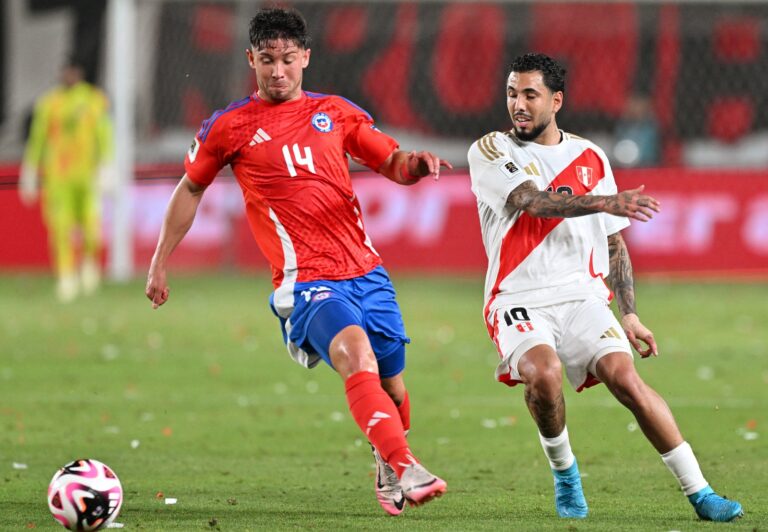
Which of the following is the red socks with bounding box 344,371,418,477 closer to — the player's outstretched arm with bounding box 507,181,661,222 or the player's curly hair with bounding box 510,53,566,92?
the player's outstretched arm with bounding box 507,181,661,222

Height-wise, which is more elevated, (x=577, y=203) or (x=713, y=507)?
Result: (x=577, y=203)

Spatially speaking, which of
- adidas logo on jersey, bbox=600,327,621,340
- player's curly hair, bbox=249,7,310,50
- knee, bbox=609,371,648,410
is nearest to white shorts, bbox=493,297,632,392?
adidas logo on jersey, bbox=600,327,621,340

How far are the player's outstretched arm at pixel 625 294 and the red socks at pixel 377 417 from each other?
1.05 meters

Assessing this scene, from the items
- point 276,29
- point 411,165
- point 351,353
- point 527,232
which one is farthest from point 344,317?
point 276,29

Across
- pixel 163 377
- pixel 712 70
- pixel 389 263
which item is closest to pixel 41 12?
pixel 389 263

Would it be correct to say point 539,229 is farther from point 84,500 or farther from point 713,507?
point 84,500

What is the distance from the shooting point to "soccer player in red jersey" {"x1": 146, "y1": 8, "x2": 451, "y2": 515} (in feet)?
20.5

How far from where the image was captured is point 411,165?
632 cm

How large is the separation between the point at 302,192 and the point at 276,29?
0.68 m

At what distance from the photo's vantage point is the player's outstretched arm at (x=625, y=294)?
607 centimetres

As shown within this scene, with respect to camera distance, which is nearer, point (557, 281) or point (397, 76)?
point (557, 281)

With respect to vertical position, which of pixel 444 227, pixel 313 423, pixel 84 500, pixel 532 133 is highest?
pixel 532 133

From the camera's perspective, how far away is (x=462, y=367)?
11445 mm

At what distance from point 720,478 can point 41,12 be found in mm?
18595
